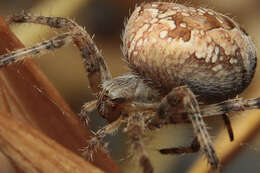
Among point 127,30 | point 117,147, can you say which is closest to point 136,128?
point 127,30

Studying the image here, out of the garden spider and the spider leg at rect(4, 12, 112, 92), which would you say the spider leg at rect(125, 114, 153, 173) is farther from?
the spider leg at rect(4, 12, 112, 92)

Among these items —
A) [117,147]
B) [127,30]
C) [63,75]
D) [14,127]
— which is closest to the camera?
[14,127]

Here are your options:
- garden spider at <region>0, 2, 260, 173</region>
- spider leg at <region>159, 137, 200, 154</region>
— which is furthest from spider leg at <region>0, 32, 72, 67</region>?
spider leg at <region>159, 137, 200, 154</region>

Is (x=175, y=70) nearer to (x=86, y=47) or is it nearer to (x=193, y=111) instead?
(x=193, y=111)

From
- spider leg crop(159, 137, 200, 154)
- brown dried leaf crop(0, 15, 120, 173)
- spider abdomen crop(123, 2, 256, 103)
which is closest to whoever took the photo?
brown dried leaf crop(0, 15, 120, 173)

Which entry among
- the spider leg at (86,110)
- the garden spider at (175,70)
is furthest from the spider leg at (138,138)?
the spider leg at (86,110)

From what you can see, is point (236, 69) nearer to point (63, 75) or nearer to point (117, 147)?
point (117, 147)

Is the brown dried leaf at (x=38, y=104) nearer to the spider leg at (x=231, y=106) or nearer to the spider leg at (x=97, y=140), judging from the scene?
the spider leg at (x=97, y=140)
